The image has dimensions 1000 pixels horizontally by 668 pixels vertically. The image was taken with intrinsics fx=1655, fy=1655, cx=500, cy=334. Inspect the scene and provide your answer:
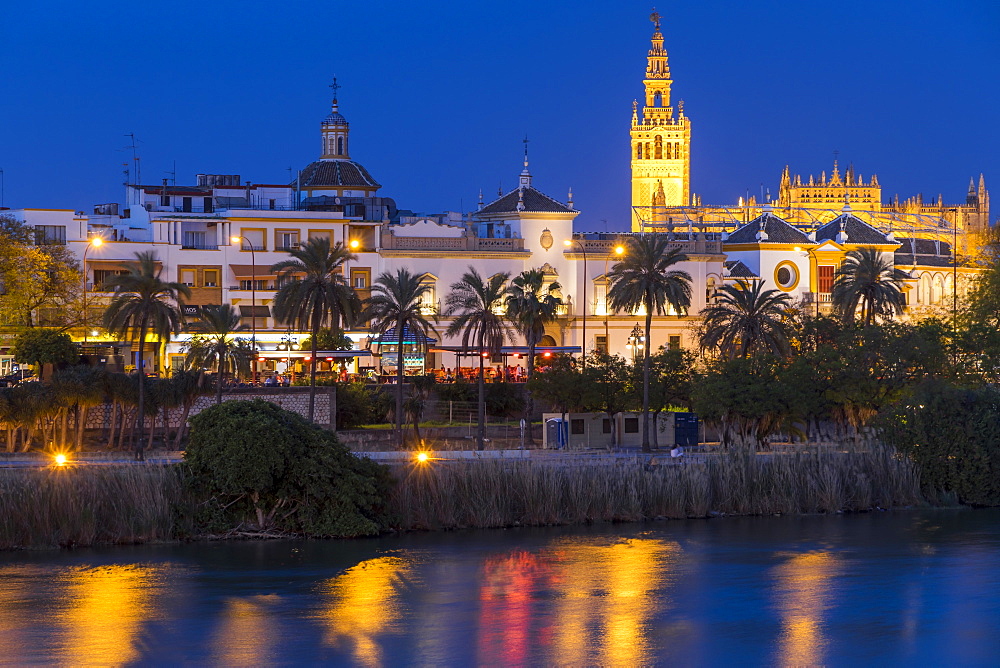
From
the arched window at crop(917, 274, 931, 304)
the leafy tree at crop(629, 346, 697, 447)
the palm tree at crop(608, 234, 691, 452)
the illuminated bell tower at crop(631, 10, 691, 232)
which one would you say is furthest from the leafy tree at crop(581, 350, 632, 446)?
the illuminated bell tower at crop(631, 10, 691, 232)

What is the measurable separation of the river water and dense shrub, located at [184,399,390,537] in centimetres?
80

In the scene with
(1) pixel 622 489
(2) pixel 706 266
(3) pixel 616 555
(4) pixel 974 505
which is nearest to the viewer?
(3) pixel 616 555

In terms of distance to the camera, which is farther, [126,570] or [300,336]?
[300,336]

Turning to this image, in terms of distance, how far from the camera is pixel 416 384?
203 feet

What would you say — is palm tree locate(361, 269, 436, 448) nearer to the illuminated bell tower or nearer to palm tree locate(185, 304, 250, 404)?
palm tree locate(185, 304, 250, 404)

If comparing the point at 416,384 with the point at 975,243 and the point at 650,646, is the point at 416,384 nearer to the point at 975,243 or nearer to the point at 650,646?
the point at 650,646

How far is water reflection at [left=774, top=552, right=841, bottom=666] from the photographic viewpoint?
30.9 m

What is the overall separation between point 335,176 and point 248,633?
6362 centimetres

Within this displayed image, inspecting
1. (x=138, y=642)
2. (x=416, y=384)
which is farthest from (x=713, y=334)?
(x=138, y=642)

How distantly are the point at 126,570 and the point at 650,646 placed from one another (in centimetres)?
1329

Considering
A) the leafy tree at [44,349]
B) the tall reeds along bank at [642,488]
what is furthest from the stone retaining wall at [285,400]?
the tall reeds along bank at [642,488]

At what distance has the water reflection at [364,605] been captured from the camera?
31422 mm

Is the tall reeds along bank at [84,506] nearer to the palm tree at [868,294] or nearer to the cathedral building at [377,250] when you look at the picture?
the cathedral building at [377,250]

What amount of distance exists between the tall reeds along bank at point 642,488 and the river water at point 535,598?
2.56ft
